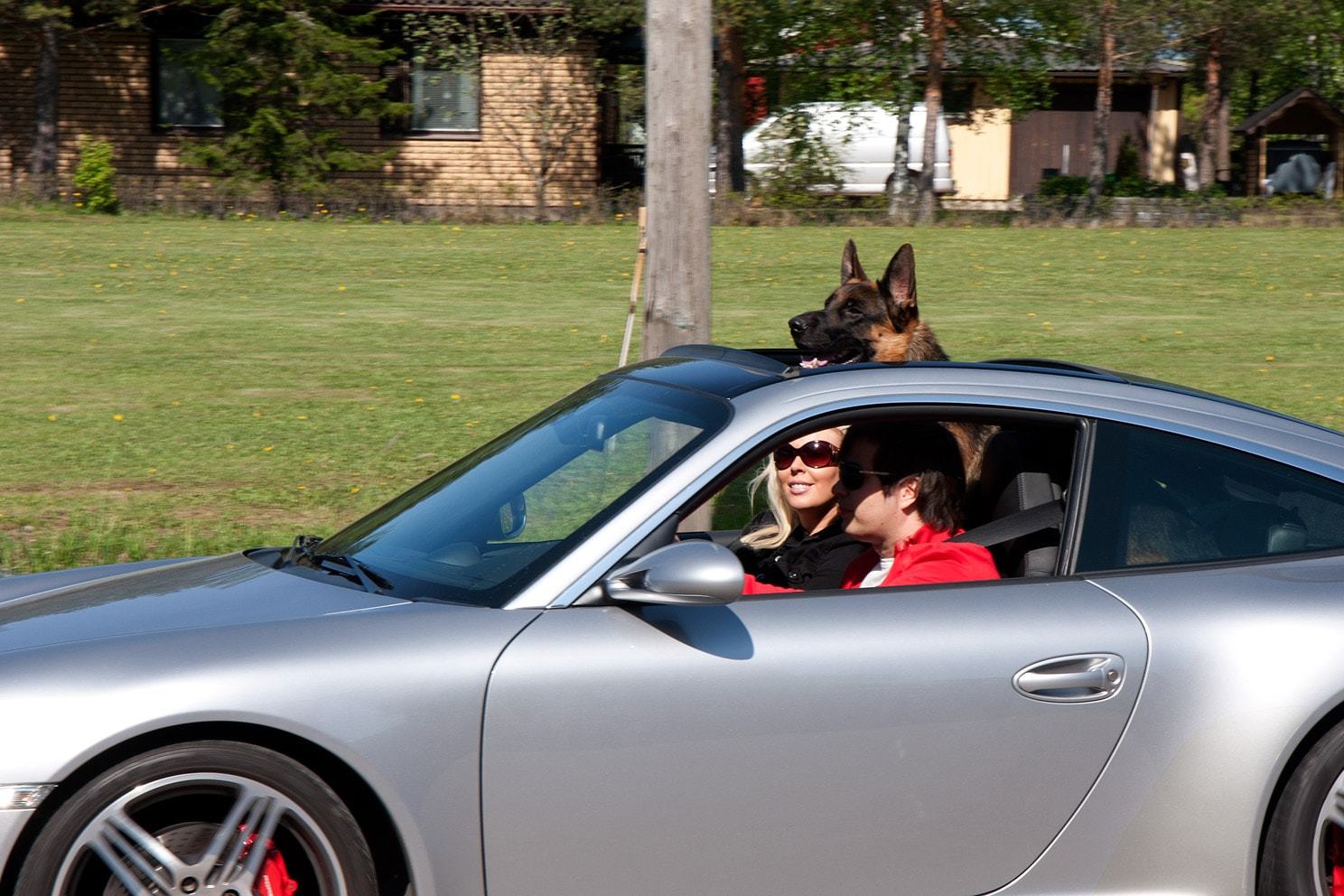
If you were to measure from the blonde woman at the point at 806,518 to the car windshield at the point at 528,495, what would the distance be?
1.14 feet

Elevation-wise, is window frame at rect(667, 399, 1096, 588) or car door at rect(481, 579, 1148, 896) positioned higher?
window frame at rect(667, 399, 1096, 588)

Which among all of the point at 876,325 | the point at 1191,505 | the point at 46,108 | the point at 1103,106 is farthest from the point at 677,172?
the point at 1103,106

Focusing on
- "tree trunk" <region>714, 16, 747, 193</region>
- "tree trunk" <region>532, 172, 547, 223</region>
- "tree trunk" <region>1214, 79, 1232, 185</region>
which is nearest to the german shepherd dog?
"tree trunk" <region>532, 172, 547, 223</region>

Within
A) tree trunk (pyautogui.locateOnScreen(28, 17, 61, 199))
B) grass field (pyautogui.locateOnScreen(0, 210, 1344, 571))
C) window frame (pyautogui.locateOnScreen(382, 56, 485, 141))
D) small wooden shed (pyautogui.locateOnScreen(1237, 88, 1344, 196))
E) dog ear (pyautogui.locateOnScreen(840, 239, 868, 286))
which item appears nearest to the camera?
dog ear (pyautogui.locateOnScreen(840, 239, 868, 286))

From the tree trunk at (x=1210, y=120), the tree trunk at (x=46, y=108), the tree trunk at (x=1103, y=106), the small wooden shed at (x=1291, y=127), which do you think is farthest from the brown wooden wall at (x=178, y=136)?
the small wooden shed at (x=1291, y=127)

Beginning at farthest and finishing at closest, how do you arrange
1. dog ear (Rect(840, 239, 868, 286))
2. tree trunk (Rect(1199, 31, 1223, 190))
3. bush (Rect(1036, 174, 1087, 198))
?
1. tree trunk (Rect(1199, 31, 1223, 190))
2. bush (Rect(1036, 174, 1087, 198))
3. dog ear (Rect(840, 239, 868, 286))

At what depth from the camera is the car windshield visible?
3631 millimetres

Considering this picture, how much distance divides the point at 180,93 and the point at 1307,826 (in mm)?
30999

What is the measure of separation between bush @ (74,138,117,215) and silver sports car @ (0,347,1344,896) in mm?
23800

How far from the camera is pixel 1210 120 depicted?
45375mm

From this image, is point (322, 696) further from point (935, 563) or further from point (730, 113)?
point (730, 113)

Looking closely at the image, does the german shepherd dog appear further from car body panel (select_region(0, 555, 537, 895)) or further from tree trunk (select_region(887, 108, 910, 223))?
tree trunk (select_region(887, 108, 910, 223))

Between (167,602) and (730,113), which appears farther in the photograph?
(730,113)

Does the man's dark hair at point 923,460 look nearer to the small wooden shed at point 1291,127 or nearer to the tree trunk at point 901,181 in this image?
the tree trunk at point 901,181
